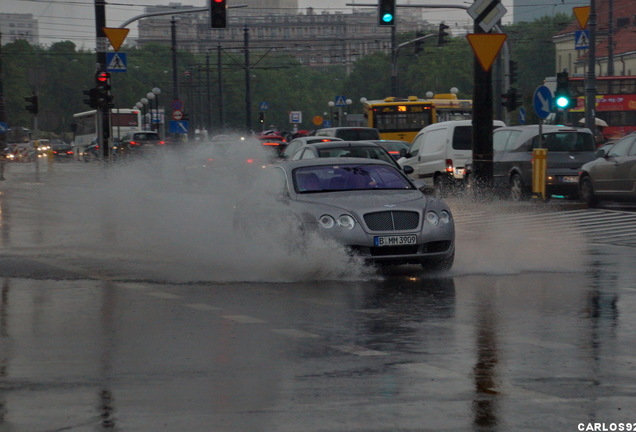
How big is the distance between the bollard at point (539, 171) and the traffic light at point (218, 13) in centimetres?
1241

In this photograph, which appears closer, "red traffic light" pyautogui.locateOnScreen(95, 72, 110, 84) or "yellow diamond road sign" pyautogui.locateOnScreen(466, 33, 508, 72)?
"yellow diamond road sign" pyautogui.locateOnScreen(466, 33, 508, 72)

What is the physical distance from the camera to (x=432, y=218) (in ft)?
46.7

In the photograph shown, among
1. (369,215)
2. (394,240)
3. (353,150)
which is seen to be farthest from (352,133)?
(394,240)

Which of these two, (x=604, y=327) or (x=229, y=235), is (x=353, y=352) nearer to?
(x=604, y=327)

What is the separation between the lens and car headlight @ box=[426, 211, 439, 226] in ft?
46.5

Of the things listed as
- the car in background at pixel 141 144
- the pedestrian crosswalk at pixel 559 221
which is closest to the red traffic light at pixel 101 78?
the car in background at pixel 141 144

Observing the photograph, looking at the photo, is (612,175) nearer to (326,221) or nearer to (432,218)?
(432,218)

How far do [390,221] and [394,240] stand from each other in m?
0.25

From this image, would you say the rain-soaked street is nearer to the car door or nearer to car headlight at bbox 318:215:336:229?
car headlight at bbox 318:215:336:229

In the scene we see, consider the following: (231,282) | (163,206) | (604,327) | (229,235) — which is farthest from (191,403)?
(163,206)

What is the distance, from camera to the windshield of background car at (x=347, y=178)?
15.4 metres

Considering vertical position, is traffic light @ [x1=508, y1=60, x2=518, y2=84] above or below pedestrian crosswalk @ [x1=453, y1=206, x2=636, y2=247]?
above

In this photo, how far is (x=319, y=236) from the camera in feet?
45.6

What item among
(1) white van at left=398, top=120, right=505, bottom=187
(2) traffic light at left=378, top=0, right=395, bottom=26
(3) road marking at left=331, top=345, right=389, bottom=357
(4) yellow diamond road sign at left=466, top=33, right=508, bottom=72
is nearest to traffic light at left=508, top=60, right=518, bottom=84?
(2) traffic light at left=378, top=0, right=395, bottom=26
